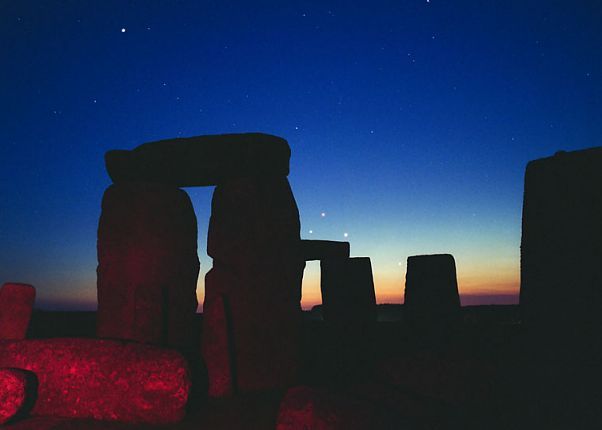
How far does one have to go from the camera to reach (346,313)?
9539 millimetres

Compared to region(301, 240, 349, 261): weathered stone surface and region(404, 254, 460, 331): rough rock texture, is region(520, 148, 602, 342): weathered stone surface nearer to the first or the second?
region(404, 254, 460, 331): rough rock texture

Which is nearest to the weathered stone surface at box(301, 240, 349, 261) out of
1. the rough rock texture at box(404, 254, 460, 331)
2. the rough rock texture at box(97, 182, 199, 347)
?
the rough rock texture at box(404, 254, 460, 331)

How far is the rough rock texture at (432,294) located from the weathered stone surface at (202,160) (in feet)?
12.0

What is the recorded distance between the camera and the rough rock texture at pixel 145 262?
21.4ft

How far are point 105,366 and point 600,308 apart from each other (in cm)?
409

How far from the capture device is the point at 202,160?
6418 mm

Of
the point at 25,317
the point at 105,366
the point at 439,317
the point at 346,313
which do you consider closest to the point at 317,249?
the point at 346,313

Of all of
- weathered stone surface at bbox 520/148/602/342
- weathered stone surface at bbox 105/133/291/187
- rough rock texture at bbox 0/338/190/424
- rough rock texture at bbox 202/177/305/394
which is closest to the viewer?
weathered stone surface at bbox 520/148/602/342

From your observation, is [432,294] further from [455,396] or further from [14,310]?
[14,310]

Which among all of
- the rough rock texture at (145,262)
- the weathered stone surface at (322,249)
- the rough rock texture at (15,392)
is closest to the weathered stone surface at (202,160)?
the rough rock texture at (145,262)

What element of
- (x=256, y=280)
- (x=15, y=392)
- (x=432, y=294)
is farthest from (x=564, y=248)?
(x=432, y=294)

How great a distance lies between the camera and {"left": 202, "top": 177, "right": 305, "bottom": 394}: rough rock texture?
567cm

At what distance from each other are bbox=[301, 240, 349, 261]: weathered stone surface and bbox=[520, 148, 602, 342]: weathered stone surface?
27.4 ft

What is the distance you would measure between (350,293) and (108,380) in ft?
19.1
